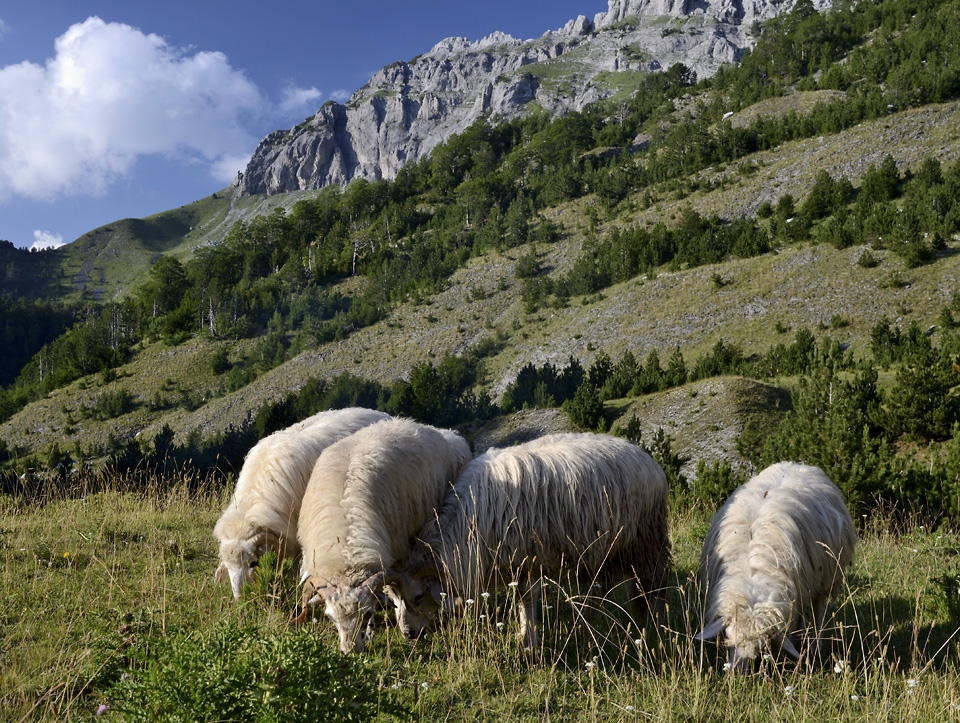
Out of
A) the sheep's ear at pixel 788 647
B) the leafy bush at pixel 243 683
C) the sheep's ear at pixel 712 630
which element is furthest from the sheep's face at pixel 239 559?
the sheep's ear at pixel 788 647

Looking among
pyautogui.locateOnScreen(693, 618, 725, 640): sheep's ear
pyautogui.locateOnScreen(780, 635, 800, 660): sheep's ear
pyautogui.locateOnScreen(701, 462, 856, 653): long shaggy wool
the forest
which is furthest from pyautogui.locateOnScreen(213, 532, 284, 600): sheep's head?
the forest

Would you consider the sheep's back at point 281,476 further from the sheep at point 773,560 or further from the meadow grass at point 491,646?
the sheep at point 773,560

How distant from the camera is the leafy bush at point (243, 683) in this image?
92.0 inches

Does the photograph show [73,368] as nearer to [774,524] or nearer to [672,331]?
[672,331]

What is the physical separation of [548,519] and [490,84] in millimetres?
173819

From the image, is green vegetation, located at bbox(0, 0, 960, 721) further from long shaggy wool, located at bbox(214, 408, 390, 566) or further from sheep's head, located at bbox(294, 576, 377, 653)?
long shaggy wool, located at bbox(214, 408, 390, 566)

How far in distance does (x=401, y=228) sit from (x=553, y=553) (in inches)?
2626

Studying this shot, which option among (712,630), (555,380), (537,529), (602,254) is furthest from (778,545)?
(602,254)

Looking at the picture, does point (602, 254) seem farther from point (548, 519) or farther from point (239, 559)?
point (239, 559)

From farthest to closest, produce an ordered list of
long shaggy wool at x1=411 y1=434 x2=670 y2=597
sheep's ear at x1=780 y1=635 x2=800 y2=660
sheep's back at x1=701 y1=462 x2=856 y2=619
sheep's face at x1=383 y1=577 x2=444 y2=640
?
long shaggy wool at x1=411 y1=434 x2=670 y2=597 < sheep's face at x1=383 y1=577 x2=444 y2=640 < sheep's back at x1=701 y1=462 x2=856 y2=619 < sheep's ear at x1=780 y1=635 x2=800 y2=660

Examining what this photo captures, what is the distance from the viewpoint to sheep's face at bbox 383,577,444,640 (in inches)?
171

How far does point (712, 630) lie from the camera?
13.0 feet

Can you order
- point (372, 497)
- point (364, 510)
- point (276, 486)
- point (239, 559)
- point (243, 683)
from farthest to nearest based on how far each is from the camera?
1. point (276, 486)
2. point (239, 559)
3. point (372, 497)
4. point (364, 510)
5. point (243, 683)

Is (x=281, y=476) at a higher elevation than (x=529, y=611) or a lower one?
higher
